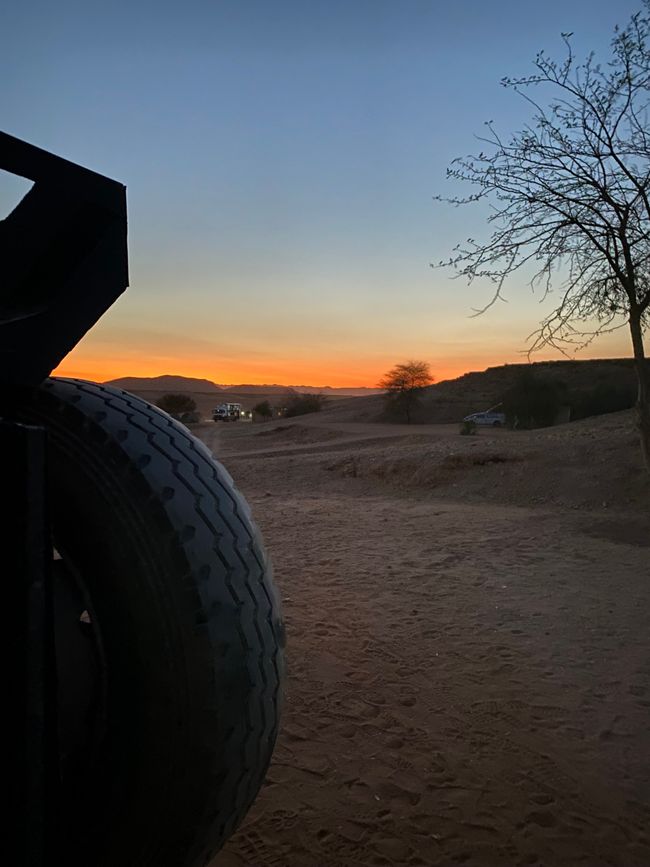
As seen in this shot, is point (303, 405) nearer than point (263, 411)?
Yes

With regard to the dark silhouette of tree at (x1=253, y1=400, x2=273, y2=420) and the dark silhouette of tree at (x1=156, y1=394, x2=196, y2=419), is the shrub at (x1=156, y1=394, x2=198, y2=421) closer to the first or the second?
the dark silhouette of tree at (x1=156, y1=394, x2=196, y2=419)

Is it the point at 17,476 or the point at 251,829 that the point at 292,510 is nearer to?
the point at 251,829

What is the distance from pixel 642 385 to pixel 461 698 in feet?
27.2

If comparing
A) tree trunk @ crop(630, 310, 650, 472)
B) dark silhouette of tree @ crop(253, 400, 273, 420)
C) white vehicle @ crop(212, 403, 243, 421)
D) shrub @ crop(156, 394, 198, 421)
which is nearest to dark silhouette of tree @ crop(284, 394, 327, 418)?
dark silhouette of tree @ crop(253, 400, 273, 420)

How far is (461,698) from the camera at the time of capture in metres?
3.53

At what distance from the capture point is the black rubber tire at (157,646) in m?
1.39

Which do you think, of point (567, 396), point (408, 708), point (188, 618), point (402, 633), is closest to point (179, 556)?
Result: point (188, 618)

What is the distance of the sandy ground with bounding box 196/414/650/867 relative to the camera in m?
2.37

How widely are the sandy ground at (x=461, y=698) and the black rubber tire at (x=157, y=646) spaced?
1.02 m

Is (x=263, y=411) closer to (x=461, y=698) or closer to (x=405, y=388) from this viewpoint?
(x=405, y=388)

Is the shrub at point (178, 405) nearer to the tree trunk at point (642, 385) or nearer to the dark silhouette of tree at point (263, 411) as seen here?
the dark silhouette of tree at point (263, 411)

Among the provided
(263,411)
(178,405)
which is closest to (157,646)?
(263,411)

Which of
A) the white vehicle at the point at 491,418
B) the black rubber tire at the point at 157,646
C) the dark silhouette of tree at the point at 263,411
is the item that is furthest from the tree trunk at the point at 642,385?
the dark silhouette of tree at the point at 263,411

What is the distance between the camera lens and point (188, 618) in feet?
4.66
